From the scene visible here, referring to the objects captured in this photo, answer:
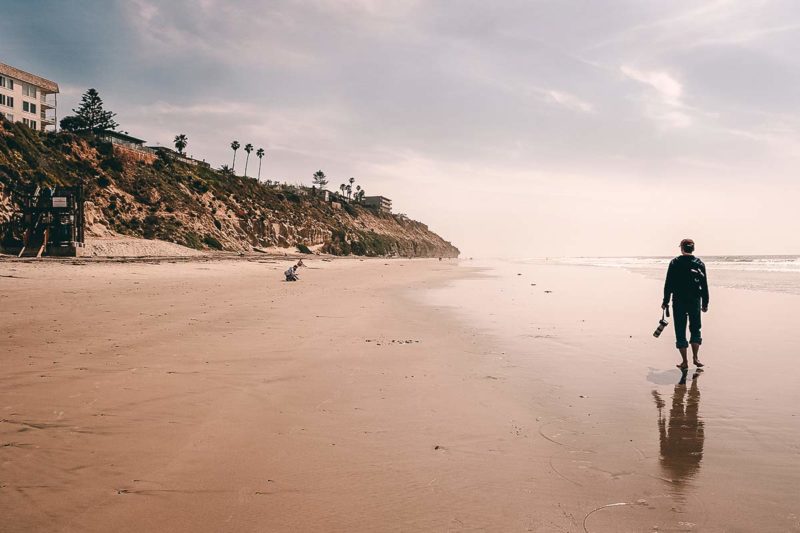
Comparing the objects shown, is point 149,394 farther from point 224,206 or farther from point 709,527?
point 224,206

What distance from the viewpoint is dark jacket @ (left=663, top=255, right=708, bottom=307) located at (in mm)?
8141

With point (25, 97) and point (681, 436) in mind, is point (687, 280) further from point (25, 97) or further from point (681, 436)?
point (25, 97)

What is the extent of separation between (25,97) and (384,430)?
8477cm

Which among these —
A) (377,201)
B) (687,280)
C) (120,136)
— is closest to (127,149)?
(120,136)

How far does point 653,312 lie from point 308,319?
10.9 meters

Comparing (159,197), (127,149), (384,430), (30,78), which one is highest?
(30,78)

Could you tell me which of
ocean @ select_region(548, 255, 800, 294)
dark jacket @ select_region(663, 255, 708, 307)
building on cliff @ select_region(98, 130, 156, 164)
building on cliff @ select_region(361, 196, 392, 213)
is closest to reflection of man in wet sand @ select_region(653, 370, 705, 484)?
dark jacket @ select_region(663, 255, 708, 307)

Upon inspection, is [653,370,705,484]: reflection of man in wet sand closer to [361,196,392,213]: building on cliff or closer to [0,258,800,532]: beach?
[0,258,800,532]: beach

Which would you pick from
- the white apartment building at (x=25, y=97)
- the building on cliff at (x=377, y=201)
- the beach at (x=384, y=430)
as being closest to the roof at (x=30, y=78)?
the white apartment building at (x=25, y=97)

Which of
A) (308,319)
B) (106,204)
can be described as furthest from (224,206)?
(308,319)

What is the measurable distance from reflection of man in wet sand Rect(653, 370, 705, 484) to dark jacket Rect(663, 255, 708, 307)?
2.49 m

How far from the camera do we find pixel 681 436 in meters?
4.60

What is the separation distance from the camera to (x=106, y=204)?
51.3 metres

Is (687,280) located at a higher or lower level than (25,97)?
lower
